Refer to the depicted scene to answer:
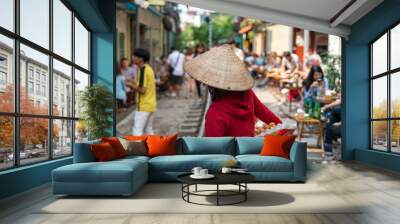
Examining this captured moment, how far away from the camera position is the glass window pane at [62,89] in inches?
266

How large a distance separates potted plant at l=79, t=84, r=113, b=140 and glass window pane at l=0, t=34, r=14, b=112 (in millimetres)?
2332

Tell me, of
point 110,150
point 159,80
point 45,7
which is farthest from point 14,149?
point 159,80

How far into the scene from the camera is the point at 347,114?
9.50 m

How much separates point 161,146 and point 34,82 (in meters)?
1.83

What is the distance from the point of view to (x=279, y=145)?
6324mm

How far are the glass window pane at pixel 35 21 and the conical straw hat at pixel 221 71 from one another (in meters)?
1.91

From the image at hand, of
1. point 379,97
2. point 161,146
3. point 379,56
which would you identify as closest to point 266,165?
point 161,146

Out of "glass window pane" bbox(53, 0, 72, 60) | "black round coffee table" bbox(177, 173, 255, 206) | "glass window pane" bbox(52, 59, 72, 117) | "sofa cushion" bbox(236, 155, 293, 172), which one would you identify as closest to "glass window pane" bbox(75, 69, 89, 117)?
"glass window pane" bbox(52, 59, 72, 117)

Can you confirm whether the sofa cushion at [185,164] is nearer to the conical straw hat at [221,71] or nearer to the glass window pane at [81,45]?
the conical straw hat at [221,71]

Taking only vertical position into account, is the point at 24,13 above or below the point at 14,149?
above

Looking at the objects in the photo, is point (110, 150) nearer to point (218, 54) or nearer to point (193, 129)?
point (218, 54)

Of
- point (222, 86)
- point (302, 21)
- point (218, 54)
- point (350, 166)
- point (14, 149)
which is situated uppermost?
point (302, 21)

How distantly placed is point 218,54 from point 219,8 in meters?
2.78

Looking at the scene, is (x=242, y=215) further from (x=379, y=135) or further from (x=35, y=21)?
(x=379, y=135)
